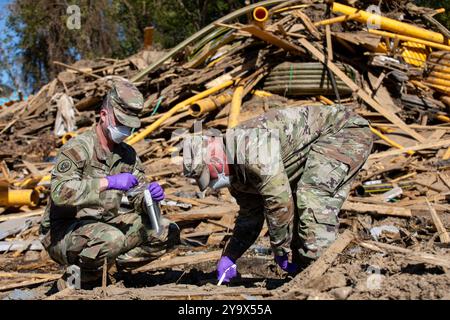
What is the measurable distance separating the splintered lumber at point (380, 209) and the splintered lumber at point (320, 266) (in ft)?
8.70

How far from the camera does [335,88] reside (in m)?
9.99

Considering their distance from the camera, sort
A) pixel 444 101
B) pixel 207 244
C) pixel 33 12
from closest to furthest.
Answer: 1. pixel 207 244
2. pixel 444 101
3. pixel 33 12

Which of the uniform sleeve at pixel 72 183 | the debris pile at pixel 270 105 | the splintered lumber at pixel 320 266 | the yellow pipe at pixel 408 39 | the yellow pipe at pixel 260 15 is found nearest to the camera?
the splintered lumber at pixel 320 266

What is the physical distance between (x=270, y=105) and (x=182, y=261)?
499cm

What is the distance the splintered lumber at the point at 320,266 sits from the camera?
3.80 meters

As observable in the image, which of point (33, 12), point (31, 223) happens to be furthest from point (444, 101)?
point (33, 12)

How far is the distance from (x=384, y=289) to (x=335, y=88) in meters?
6.86

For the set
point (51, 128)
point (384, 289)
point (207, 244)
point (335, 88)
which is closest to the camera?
point (384, 289)

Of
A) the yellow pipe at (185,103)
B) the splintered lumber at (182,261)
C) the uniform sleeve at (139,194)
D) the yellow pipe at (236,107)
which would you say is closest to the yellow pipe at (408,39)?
the yellow pipe at (236,107)

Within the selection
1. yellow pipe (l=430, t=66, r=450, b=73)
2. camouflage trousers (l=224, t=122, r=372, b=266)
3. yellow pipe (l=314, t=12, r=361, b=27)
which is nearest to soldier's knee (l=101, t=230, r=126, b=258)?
camouflage trousers (l=224, t=122, r=372, b=266)

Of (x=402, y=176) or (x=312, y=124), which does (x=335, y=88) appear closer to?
(x=402, y=176)

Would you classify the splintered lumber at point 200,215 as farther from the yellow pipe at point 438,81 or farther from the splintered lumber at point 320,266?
the yellow pipe at point 438,81

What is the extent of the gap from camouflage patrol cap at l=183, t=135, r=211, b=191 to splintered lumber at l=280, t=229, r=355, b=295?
97 centimetres

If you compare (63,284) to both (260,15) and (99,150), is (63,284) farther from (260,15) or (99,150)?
(260,15)
